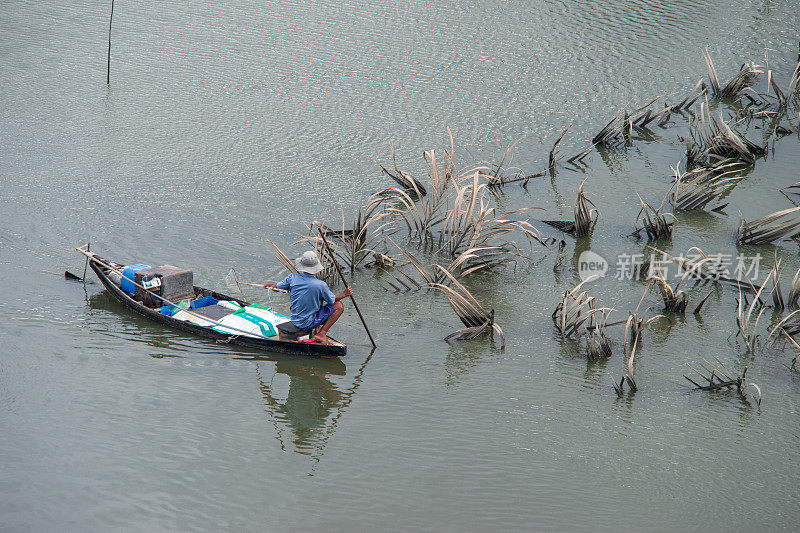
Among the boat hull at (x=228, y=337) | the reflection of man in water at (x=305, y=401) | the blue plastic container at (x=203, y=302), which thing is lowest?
the reflection of man in water at (x=305, y=401)

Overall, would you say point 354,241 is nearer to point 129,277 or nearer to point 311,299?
point 311,299

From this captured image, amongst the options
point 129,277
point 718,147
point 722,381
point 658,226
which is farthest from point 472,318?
point 718,147

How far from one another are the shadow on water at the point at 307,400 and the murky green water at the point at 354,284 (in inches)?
1.0

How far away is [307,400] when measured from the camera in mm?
6461

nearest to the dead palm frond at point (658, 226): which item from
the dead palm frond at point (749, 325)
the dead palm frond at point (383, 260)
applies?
the dead palm frond at point (749, 325)

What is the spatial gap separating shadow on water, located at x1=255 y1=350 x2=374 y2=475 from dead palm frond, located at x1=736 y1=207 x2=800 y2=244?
4.75 metres

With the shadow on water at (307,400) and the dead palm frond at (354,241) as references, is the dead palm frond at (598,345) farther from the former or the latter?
the dead palm frond at (354,241)

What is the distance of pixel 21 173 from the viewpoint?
9766 millimetres

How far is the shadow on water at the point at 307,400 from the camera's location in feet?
19.5

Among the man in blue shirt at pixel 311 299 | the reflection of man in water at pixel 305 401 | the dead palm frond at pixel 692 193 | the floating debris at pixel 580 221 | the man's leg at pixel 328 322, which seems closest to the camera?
the reflection of man in water at pixel 305 401

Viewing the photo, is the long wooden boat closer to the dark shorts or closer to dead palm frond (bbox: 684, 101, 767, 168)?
the dark shorts

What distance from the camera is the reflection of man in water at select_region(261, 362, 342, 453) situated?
605 cm

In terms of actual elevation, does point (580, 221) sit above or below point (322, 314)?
above

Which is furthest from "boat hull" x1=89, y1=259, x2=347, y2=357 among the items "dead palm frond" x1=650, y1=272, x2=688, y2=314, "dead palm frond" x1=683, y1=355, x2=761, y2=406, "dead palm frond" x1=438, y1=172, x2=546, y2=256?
"dead palm frond" x1=650, y1=272, x2=688, y2=314
